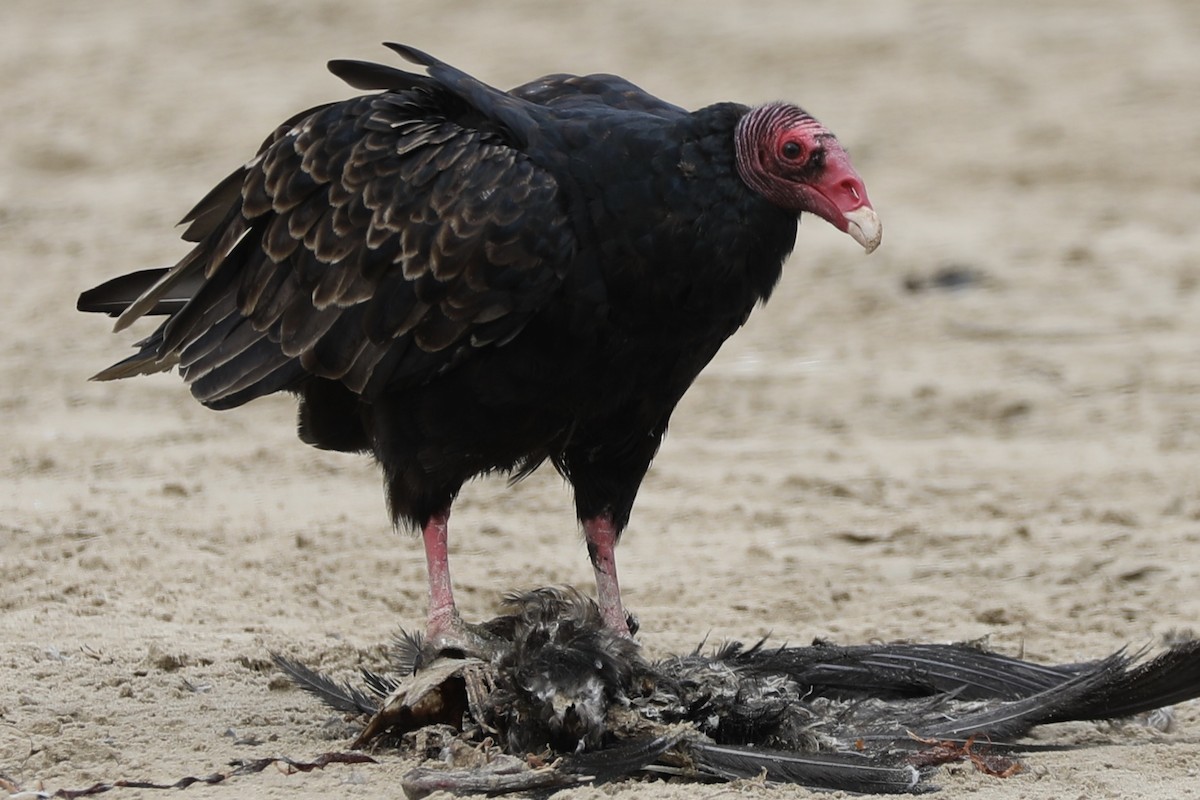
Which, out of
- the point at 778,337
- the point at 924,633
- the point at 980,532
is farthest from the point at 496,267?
the point at 778,337

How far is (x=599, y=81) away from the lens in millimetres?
4910

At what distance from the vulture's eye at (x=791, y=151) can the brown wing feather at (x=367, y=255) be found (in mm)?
531

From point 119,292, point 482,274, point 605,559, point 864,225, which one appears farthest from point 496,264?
point 119,292

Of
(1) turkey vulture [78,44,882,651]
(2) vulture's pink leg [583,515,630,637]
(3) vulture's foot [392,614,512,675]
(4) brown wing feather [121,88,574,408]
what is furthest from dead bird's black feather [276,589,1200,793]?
(4) brown wing feather [121,88,574,408]

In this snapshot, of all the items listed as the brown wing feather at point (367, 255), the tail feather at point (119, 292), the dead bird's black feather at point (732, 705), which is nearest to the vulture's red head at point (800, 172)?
the brown wing feather at point (367, 255)

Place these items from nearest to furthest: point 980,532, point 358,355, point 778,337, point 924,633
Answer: point 358,355 < point 924,633 < point 980,532 < point 778,337

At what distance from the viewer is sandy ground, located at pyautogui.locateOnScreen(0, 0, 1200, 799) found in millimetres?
4910

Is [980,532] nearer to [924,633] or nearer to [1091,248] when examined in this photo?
[924,633]

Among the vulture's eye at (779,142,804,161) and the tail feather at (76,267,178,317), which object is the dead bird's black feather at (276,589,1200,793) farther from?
the tail feather at (76,267,178,317)

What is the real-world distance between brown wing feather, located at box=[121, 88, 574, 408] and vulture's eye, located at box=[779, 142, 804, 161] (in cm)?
53

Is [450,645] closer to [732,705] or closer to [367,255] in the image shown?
[732,705]

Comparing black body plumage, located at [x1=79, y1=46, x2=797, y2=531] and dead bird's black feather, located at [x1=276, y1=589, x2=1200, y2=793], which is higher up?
black body plumage, located at [x1=79, y1=46, x2=797, y2=531]

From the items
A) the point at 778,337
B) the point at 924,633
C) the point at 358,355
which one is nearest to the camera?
the point at 358,355

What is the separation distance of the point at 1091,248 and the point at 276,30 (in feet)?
21.0
